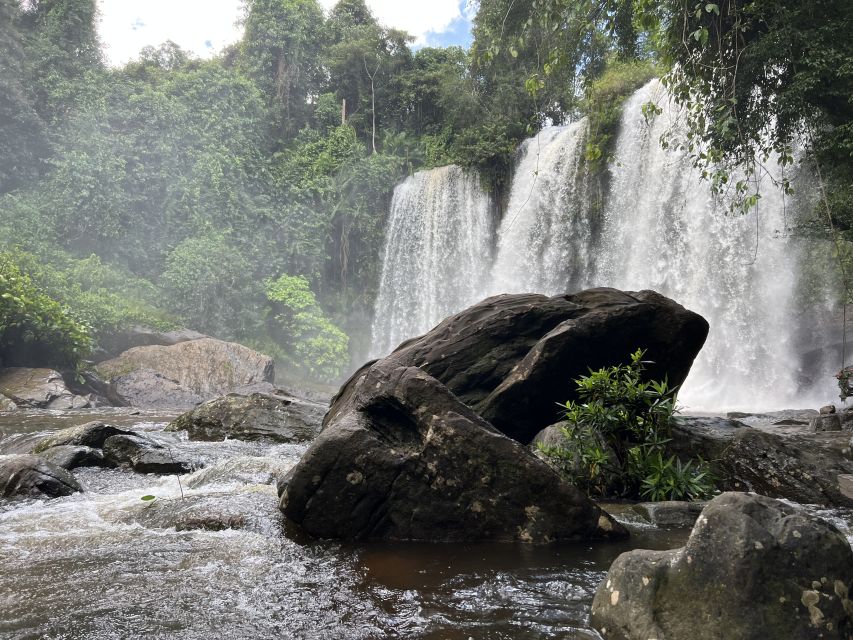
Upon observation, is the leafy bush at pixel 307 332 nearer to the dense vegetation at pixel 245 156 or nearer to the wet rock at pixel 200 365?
the dense vegetation at pixel 245 156

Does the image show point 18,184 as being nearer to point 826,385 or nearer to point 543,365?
point 543,365

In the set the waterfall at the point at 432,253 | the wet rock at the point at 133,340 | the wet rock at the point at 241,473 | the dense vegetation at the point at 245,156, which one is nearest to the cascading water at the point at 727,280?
the dense vegetation at the point at 245,156

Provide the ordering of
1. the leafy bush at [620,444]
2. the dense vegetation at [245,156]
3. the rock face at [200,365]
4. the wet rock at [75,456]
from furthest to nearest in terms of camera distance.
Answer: the dense vegetation at [245,156] → the rock face at [200,365] → the wet rock at [75,456] → the leafy bush at [620,444]

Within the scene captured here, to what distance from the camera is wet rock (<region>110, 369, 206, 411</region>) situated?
65.5 feet

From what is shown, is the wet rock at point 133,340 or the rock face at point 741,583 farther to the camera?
the wet rock at point 133,340

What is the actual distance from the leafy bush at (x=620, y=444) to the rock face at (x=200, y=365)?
17.1 metres

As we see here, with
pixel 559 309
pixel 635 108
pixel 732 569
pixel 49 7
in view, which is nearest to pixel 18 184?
pixel 49 7

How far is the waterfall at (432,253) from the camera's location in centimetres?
2662

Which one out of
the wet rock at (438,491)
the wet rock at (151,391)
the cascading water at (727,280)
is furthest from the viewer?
the wet rock at (151,391)

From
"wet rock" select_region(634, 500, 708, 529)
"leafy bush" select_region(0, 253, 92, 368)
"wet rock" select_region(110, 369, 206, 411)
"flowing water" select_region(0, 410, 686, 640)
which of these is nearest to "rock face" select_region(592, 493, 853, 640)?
"flowing water" select_region(0, 410, 686, 640)

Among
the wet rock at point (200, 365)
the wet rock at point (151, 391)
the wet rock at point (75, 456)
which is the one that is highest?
the wet rock at point (75, 456)

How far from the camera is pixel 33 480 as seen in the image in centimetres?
643

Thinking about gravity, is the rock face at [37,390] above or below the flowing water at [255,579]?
below

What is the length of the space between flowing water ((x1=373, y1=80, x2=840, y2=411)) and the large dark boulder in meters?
7.73
